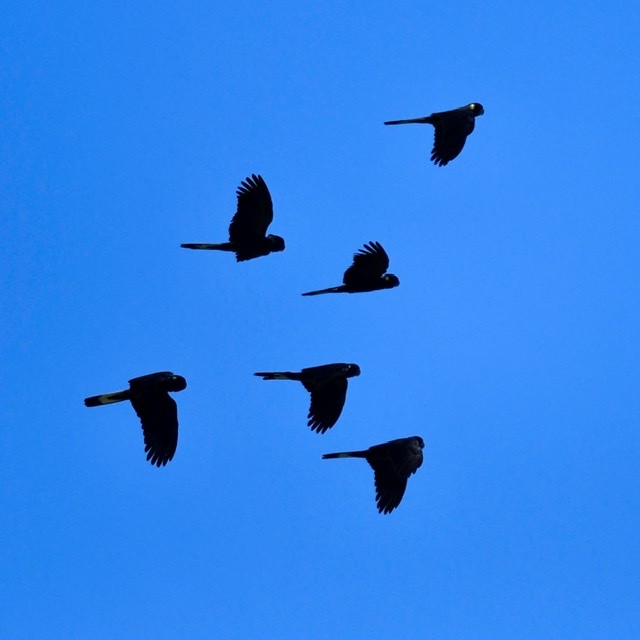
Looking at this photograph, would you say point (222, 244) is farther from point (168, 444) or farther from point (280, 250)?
point (168, 444)

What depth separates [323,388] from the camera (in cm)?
3069

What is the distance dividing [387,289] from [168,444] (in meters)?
7.04

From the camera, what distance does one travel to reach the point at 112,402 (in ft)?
95.3

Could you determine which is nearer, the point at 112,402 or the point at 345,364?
the point at 112,402

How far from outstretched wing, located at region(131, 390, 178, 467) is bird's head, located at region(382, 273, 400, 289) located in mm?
6424

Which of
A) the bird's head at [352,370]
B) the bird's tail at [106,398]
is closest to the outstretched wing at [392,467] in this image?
the bird's head at [352,370]

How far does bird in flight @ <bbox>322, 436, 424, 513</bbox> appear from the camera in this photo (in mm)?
29156

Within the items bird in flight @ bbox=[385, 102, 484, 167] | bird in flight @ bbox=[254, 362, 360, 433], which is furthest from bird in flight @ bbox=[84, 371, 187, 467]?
bird in flight @ bbox=[385, 102, 484, 167]

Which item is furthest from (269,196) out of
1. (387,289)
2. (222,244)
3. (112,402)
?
(112,402)

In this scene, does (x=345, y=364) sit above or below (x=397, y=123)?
below

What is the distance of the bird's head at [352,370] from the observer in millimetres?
30945

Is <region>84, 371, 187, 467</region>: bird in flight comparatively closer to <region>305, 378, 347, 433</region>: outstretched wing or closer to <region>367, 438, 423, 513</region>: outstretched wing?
<region>305, 378, 347, 433</region>: outstretched wing

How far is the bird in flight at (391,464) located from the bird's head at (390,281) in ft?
13.5

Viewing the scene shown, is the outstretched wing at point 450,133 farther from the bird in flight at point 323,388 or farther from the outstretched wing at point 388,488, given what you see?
the outstretched wing at point 388,488
